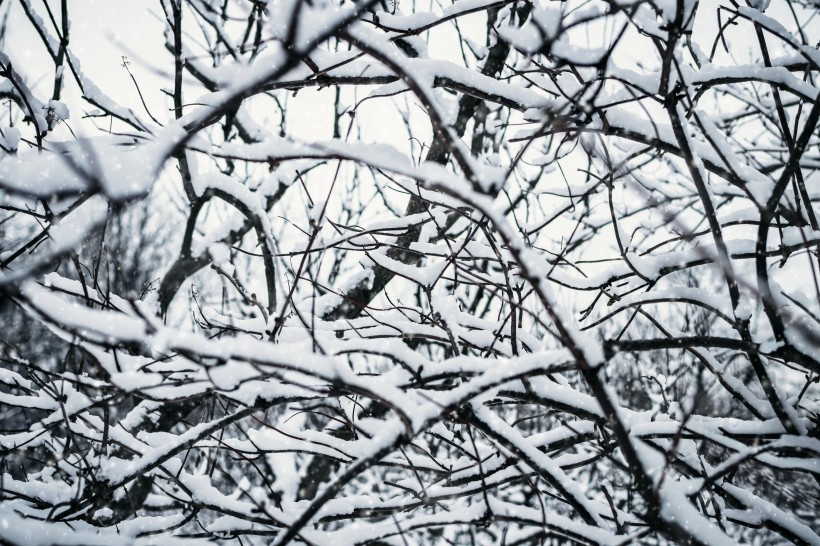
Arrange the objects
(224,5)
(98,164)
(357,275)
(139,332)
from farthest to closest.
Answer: (224,5), (357,275), (139,332), (98,164)

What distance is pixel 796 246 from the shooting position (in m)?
1.20

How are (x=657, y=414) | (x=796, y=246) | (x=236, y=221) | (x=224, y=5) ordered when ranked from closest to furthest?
(x=796, y=246) → (x=657, y=414) → (x=236, y=221) → (x=224, y=5)

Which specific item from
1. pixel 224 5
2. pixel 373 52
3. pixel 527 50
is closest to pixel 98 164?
pixel 373 52

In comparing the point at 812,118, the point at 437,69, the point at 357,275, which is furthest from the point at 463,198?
the point at 357,275

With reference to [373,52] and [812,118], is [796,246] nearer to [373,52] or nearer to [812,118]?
[812,118]

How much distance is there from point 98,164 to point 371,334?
1012mm

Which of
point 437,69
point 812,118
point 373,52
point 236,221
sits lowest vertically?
point 373,52

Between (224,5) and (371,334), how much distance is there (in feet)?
14.2

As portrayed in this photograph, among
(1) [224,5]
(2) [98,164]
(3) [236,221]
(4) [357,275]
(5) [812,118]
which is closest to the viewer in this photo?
(2) [98,164]

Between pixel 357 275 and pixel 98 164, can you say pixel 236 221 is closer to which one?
pixel 357 275

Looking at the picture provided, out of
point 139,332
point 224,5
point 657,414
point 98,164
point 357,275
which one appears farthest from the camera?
point 224,5

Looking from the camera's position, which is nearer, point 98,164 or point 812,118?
point 98,164

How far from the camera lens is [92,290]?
139 centimetres

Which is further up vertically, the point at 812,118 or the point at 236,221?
the point at 236,221
